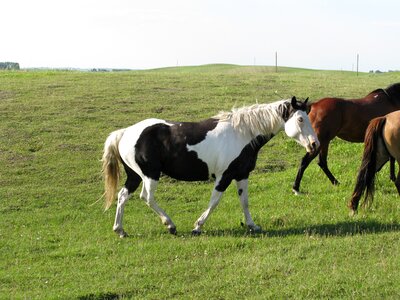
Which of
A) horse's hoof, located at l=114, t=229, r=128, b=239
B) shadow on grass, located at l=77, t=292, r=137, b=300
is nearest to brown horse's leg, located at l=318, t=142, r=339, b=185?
horse's hoof, located at l=114, t=229, r=128, b=239

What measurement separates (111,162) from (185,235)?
172cm

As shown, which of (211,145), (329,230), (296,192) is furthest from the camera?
(296,192)

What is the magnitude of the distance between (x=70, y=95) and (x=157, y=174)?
16220 millimetres

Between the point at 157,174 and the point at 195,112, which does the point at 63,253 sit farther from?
the point at 195,112

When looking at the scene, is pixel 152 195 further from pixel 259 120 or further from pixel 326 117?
pixel 326 117

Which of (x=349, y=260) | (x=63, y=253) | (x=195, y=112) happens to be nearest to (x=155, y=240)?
(x=63, y=253)

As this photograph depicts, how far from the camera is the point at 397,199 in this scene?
9891mm

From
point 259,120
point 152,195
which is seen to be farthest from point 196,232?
point 259,120

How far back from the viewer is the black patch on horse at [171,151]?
28.9 feet

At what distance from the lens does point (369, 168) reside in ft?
30.2

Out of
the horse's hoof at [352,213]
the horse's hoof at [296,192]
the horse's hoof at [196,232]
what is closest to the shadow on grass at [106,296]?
the horse's hoof at [196,232]

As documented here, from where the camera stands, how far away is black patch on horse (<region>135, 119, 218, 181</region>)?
8812 millimetres

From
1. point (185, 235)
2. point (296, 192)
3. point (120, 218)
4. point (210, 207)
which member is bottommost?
point (185, 235)

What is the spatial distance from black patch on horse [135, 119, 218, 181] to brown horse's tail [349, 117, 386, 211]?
99.2 inches
